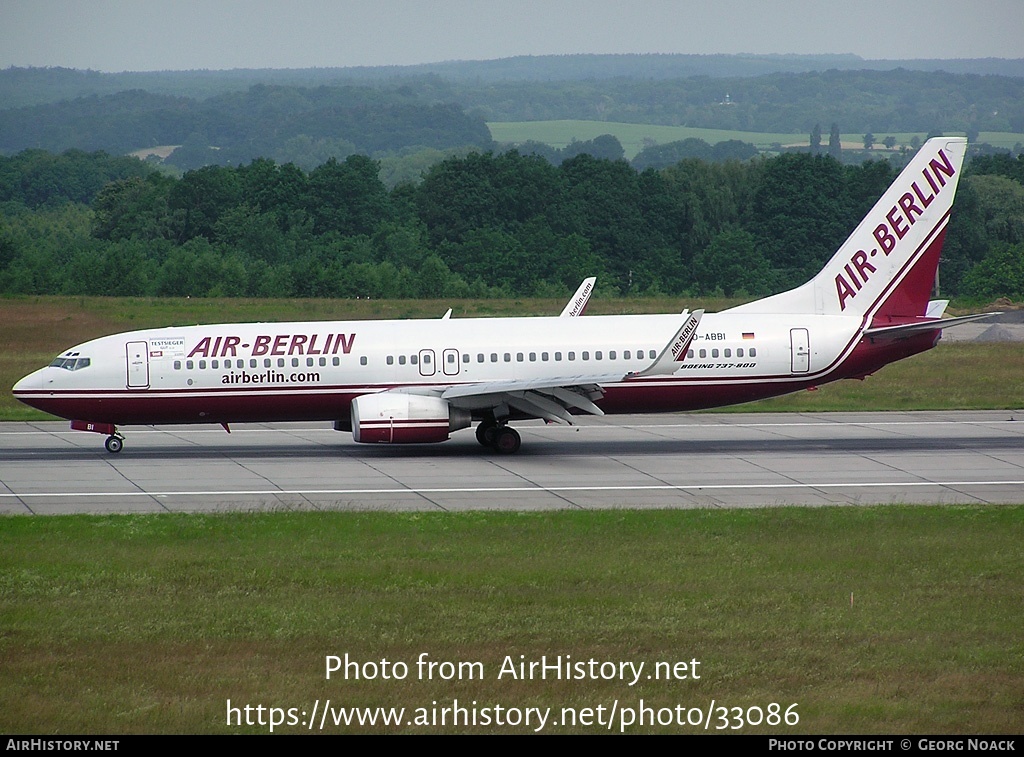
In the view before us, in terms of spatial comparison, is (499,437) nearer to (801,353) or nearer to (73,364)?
(801,353)

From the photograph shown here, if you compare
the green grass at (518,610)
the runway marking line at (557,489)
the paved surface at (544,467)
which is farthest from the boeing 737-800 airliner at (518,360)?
the green grass at (518,610)

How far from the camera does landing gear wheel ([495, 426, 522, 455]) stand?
3322 cm

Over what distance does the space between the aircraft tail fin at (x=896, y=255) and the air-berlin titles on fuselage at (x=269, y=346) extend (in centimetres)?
1089

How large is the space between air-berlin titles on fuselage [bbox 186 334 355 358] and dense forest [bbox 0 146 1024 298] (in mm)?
55318

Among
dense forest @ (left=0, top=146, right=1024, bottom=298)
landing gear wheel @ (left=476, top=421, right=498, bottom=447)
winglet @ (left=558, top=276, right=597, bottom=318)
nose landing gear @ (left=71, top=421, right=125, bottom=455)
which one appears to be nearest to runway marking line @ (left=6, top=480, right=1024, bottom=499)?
landing gear wheel @ (left=476, top=421, right=498, bottom=447)

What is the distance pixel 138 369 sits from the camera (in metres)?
32.8

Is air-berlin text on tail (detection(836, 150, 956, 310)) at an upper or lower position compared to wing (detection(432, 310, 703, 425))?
upper

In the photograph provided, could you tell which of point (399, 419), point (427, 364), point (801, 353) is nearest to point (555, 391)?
point (427, 364)

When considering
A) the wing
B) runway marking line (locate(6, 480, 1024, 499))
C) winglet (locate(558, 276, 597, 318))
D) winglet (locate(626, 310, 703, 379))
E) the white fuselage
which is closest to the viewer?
runway marking line (locate(6, 480, 1024, 499))

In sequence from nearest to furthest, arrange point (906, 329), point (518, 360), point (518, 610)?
point (518, 610) → point (518, 360) → point (906, 329)

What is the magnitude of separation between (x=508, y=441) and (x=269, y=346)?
21.3ft

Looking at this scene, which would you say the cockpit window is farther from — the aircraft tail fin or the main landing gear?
the aircraft tail fin

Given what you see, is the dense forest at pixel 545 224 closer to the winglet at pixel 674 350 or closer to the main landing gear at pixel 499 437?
the main landing gear at pixel 499 437
